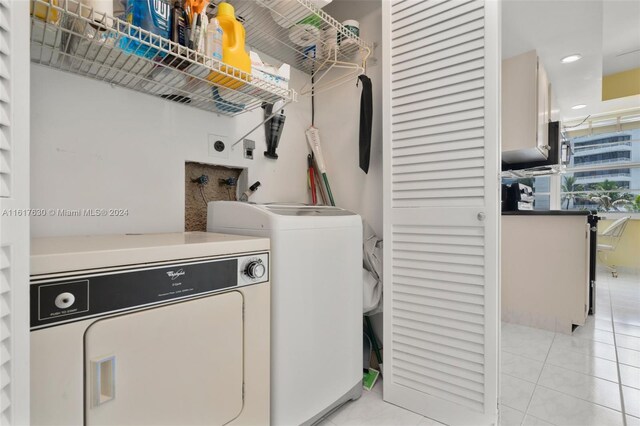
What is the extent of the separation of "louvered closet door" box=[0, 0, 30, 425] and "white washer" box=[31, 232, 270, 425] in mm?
122

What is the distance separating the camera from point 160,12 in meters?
1.10

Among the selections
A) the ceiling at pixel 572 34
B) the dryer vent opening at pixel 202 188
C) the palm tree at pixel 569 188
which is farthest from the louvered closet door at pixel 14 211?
the palm tree at pixel 569 188

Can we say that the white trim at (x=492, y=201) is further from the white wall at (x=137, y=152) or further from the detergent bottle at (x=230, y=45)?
the detergent bottle at (x=230, y=45)

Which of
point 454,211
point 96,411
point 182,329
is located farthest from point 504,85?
point 96,411

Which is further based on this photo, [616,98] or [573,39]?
[616,98]

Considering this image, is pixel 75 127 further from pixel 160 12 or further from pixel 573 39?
pixel 573 39

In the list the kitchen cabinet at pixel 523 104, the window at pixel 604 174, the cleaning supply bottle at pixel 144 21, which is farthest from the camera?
the window at pixel 604 174

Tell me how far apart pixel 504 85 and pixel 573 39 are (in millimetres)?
577

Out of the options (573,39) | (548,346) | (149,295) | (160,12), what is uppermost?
(573,39)

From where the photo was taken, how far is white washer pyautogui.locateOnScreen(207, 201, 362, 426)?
124 cm

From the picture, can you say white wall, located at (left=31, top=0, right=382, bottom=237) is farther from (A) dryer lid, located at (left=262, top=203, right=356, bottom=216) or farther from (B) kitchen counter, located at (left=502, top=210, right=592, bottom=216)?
(B) kitchen counter, located at (left=502, top=210, right=592, bottom=216)

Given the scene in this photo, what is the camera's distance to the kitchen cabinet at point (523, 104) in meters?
2.72

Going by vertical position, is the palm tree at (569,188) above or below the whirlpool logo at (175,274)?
above

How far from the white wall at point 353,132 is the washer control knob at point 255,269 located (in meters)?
1.04
